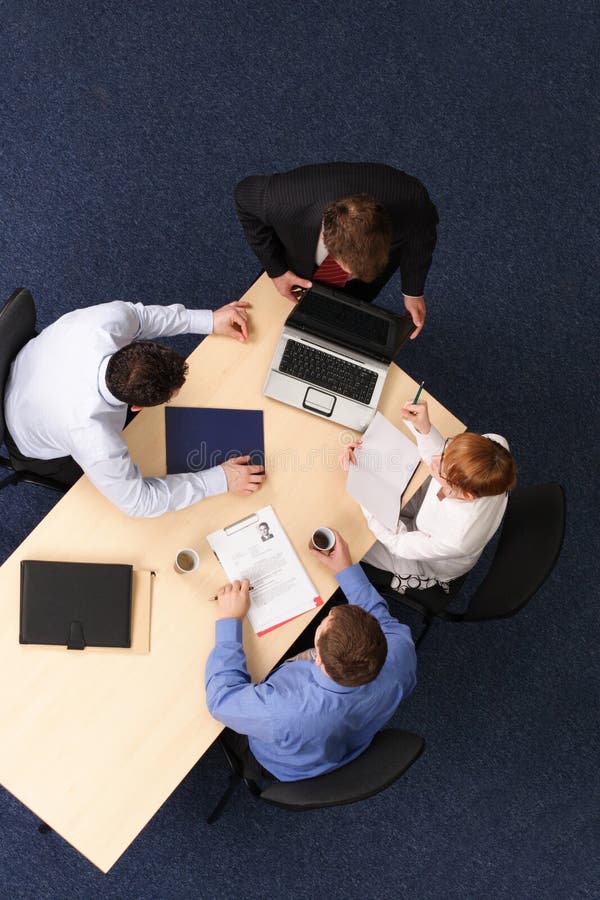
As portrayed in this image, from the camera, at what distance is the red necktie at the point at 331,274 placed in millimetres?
2164

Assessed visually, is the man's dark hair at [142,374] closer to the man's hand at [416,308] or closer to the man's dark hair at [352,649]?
the man's dark hair at [352,649]

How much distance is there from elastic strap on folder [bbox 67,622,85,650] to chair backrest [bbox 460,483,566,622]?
3.53ft

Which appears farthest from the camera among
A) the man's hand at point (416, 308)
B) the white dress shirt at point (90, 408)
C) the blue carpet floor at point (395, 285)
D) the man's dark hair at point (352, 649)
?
the blue carpet floor at point (395, 285)

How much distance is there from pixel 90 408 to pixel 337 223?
79 cm

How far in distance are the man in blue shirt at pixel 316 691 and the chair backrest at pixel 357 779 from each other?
0.13ft

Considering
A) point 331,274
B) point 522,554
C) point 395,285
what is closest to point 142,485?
point 331,274

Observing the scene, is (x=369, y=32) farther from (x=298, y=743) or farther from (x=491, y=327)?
(x=298, y=743)

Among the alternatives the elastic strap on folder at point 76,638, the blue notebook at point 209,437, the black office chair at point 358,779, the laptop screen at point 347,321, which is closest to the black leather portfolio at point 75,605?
the elastic strap on folder at point 76,638

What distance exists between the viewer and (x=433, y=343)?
121 inches

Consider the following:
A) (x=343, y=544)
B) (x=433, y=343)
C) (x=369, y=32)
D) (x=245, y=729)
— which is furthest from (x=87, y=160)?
(x=245, y=729)

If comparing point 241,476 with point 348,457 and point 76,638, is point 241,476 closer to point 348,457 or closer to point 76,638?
point 348,457

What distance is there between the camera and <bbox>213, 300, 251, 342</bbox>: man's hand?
2088mm

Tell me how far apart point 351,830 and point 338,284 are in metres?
1.94

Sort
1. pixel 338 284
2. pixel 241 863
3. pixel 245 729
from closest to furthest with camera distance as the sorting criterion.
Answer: pixel 245 729, pixel 338 284, pixel 241 863
